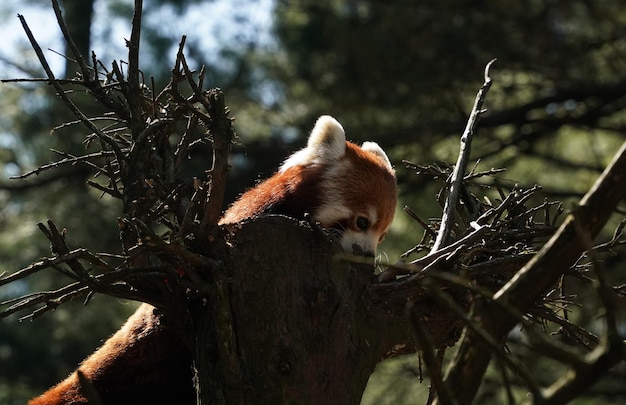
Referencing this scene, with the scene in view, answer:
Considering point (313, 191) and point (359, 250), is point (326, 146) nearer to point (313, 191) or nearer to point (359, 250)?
point (313, 191)

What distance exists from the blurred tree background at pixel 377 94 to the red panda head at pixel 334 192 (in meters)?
2.69

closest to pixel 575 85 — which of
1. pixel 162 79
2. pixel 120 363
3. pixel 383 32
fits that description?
pixel 383 32

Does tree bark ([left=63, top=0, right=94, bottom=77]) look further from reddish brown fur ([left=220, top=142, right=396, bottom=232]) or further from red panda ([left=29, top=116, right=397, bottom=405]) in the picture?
reddish brown fur ([left=220, top=142, right=396, bottom=232])

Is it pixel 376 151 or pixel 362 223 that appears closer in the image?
pixel 362 223

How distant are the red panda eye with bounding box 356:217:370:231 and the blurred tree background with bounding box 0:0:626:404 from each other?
2.86 metres

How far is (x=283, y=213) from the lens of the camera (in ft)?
11.1

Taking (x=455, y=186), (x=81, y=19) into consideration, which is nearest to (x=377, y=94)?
(x=81, y=19)

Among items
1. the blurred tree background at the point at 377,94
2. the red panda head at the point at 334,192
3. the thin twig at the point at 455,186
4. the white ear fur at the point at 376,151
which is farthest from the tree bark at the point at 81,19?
the thin twig at the point at 455,186

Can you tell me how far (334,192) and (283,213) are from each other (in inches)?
13.8

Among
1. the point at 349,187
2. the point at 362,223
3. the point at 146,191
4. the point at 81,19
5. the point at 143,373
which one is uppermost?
the point at 81,19

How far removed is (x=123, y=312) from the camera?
27.9 feet

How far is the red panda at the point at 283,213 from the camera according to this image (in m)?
2.95

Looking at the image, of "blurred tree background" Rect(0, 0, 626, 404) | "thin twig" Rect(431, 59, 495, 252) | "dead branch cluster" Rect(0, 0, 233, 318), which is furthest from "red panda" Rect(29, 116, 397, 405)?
"blurred tree background" Rect(0, 0, 626, 404)

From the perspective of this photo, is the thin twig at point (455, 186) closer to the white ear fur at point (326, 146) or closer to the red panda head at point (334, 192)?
the red panda head at point (334, 192)
